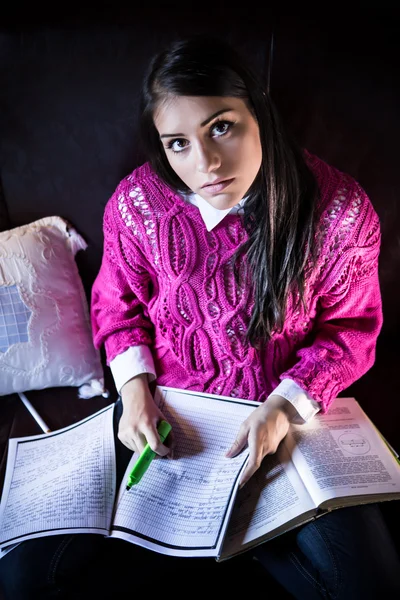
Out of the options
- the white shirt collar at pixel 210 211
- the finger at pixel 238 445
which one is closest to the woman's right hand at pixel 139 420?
the finger at pixel 238 445

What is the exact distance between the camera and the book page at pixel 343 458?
0.84m

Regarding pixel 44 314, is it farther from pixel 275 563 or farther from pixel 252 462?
pixel 275 563

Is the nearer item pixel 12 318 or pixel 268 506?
pixel 268 506

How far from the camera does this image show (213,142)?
2.61 feet

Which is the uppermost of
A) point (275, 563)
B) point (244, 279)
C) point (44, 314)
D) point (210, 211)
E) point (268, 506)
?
point (210, 211)

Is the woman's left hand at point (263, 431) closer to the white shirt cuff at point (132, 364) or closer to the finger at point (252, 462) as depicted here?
the finger at point (252, 462)

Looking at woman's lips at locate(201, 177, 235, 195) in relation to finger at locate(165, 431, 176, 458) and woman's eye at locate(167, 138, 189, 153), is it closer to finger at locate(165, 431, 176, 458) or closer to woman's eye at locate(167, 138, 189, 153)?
woman's eye at locate(167, 138, 189, 153)

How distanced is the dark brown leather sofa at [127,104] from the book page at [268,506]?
9.0 inches

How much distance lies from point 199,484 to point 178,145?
560 millimetres

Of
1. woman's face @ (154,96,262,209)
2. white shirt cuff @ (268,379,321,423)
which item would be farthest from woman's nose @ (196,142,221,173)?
white shirt cuff @ (268,379,321,423)

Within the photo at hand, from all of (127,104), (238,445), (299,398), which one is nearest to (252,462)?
(238,445)

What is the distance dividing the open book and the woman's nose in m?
0.42

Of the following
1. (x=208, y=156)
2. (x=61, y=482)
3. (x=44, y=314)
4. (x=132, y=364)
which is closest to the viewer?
(x=208, y=156)

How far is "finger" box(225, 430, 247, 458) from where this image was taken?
891 millimetres
